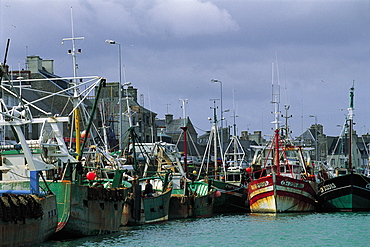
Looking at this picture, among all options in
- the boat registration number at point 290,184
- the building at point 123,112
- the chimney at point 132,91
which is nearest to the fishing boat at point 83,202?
the boat registration number at point 290,184

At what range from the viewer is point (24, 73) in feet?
181

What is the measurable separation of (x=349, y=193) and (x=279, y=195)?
4.87m

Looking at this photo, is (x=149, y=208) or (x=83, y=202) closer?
(x=83, y=202)

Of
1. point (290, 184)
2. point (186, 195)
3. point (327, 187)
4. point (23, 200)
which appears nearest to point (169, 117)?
point (327, 187)

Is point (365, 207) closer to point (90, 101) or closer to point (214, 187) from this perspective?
point (214, 187)

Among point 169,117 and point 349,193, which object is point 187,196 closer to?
point 349,193

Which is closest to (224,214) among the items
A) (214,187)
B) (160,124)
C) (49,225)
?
(214,187)

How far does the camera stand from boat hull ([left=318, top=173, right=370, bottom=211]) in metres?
40.9

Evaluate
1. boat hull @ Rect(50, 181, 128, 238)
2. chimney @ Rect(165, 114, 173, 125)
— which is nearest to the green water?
boat hull @ Rect(50, 181, 128, 238)

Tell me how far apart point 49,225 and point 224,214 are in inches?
870

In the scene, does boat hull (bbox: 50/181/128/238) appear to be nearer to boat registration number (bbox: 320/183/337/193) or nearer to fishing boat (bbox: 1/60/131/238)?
fishing boat (bbox: 1/60/131/238)

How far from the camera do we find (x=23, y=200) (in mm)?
20172

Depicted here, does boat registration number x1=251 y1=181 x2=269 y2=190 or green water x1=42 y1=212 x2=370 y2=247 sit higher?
boat registration number x1=251 y1=181 x2=269 y2=190

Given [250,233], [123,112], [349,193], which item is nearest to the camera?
[250,233]
